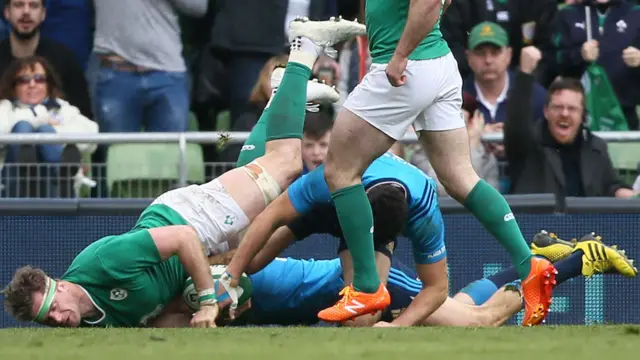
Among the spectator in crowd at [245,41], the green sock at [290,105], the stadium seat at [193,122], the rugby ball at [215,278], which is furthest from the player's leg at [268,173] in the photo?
the stadium seat at [193,122]

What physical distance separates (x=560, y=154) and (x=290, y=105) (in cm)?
216

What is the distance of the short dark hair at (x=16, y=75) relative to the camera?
1127 cm

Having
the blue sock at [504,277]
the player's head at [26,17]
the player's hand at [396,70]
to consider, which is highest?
the player's hand at [396,70]

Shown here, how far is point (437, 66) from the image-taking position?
26.2 feet

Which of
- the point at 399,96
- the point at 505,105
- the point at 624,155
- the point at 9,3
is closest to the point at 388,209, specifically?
the point at 399,96

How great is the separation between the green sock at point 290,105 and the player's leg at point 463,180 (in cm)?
150

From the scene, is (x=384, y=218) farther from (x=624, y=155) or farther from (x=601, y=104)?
(x=601, y=104)

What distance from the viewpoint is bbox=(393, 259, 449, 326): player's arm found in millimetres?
8797

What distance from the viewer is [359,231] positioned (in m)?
8.05

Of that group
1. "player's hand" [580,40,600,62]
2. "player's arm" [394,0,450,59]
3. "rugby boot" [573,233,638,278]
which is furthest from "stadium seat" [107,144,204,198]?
"player's hand" [580,40,600,62]

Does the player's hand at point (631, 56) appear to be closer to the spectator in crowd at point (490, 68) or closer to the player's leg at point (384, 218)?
the spectator in crowd at point (490, 68)

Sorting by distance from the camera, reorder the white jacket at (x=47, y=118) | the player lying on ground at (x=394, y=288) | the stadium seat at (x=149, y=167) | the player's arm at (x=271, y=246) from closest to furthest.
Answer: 1. the player's arm at (x=271, y=246)
2. the player lying on ground at (x=394, y=288)
3. the stadium seat at (x=149, y=167)
4. the white jacket at (x=47, y=118)

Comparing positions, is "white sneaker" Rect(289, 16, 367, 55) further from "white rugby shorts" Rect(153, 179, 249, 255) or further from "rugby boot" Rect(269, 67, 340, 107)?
"white rugby shorts" Rect(153, 179, 249, 255)

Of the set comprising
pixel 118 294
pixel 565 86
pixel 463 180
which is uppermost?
pixel 565 86
